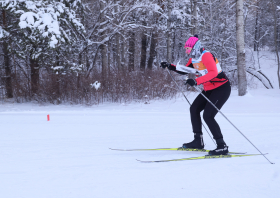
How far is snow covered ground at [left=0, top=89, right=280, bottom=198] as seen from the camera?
2.55 metres

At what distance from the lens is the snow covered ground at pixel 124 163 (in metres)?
2.55

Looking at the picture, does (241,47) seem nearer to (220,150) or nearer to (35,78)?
(220,150)

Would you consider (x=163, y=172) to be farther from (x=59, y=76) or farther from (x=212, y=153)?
(x=59, y=76)

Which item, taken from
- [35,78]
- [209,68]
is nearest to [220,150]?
[209,68]

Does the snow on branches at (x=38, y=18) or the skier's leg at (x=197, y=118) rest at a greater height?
the snow on branches at (x=38, y=18)

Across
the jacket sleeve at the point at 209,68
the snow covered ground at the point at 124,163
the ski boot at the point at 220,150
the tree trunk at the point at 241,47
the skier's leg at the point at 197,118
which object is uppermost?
the tree trunk at the point at 241,47

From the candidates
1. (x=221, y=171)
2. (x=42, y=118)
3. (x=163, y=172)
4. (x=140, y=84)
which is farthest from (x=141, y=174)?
(x=140, y=84)

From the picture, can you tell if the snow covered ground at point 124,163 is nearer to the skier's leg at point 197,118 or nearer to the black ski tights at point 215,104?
the skier's leg at point 197,118

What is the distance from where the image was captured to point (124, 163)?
345 cm

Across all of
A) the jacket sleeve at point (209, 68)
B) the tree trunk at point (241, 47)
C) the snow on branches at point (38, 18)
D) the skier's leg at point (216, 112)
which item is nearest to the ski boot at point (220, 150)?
the skier's leg at point (216, 112)

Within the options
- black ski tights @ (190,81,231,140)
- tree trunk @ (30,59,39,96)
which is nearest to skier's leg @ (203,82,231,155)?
black ski tights @ (190,81,231,140)

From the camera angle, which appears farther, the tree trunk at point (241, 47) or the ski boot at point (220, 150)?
the tree trunk at point (241, 47)

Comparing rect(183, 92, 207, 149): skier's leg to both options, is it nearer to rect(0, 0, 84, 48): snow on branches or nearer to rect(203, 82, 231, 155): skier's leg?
rect(203, 82, 231, 155): skier's leg

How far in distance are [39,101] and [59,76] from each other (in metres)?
1.58
